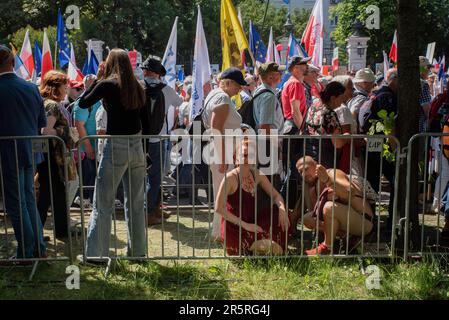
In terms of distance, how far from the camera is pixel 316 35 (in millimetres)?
11266

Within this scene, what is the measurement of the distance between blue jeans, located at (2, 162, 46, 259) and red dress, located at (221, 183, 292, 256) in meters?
1.79

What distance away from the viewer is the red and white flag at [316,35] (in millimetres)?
11148

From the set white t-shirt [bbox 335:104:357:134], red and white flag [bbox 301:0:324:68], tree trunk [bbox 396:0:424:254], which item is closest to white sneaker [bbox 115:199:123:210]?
white t-shirt [bbox 335:104:357:134]

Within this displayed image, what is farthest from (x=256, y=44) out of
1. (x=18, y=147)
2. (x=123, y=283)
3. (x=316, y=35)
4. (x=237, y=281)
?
(x=123, y=283)

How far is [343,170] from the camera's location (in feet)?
19.0

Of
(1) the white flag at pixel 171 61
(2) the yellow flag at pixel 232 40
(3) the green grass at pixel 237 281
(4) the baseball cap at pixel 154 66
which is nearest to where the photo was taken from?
(3) the green grass at pixel 237 281

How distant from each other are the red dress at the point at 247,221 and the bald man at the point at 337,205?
0.38 metres

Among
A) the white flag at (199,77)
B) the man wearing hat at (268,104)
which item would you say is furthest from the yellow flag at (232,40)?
the man wearing hat at (268,104)

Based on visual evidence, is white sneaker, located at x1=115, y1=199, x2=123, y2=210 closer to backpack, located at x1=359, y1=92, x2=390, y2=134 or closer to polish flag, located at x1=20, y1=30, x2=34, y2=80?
backpack, located at x1=359, y1=92, x2=390, y2=134

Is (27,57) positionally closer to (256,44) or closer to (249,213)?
(256,44)

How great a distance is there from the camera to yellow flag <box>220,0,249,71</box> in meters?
7.81

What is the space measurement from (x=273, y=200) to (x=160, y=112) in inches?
81.6

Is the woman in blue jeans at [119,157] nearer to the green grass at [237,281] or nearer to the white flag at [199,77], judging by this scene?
the green grass at [237,281]
